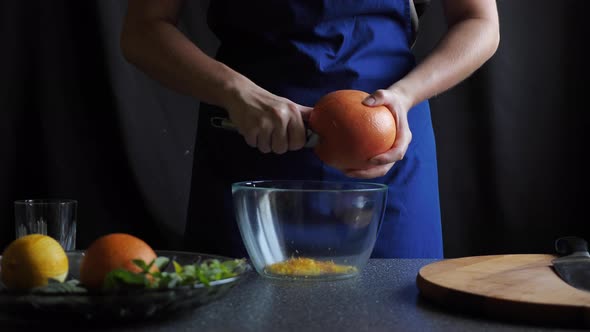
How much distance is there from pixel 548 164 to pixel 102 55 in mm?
1304

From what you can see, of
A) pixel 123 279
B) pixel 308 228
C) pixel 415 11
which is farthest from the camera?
pixel 415 11

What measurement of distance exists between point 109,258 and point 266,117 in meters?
0.44

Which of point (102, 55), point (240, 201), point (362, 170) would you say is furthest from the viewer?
point (102, 55)

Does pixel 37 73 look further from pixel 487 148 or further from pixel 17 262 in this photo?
pixel 17 262

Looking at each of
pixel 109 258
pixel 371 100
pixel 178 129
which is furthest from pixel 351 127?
pixel 178 129

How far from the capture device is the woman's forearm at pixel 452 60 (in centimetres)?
133

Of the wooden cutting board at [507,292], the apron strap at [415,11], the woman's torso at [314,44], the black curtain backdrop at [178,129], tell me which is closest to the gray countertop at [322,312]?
the wooden cutting board at [507,292]

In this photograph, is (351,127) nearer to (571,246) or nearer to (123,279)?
(571,246)

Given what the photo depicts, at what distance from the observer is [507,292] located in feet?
2.94

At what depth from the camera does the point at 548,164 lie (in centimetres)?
243

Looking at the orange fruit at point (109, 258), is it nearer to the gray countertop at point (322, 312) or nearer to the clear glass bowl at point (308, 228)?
the gray countertop at point (322, 312)

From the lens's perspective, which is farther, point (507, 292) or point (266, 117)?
point (266, 117)

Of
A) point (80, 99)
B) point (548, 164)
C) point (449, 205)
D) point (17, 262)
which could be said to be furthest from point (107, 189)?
point (17, 262)

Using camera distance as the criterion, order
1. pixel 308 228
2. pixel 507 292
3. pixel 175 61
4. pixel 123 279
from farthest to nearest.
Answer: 1. pixel 175 61
2. pixel 308 228
3. pixel 507 292
4. pixel 123 279
